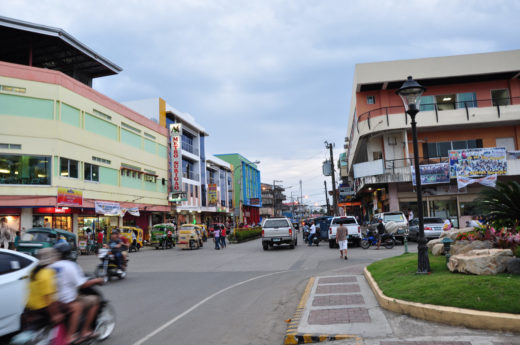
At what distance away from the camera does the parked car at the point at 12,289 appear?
20.3 feet

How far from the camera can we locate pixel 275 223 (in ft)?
88.2

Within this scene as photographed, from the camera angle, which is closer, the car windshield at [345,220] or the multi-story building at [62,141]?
the multi-story building at [62,141]

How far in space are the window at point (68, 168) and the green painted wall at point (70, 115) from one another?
2605mm

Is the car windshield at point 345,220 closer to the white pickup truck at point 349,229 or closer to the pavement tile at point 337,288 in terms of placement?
the white pickup truck at point 349,229

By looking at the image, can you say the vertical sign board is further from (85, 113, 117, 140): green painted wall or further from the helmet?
the helmet

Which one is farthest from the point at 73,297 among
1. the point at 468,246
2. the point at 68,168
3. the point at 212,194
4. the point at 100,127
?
the point at 212,194

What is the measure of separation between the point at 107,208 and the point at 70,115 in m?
7.07

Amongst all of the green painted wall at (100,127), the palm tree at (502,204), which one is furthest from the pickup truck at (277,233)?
the palm tree at (502,204)

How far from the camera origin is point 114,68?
3650 cm

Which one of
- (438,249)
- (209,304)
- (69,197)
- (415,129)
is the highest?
(415,129)

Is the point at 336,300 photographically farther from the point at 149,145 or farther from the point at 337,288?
the point at 149,145

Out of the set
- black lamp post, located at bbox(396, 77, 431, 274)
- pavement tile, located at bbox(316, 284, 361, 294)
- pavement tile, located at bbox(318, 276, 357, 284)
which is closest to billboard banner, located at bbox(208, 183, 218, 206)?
pavement tile, located at bbox(318, 276, 357, 284)

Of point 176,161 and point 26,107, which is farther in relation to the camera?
point 176,161

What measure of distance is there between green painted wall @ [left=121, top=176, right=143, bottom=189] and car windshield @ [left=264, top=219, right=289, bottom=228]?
14.8 m
